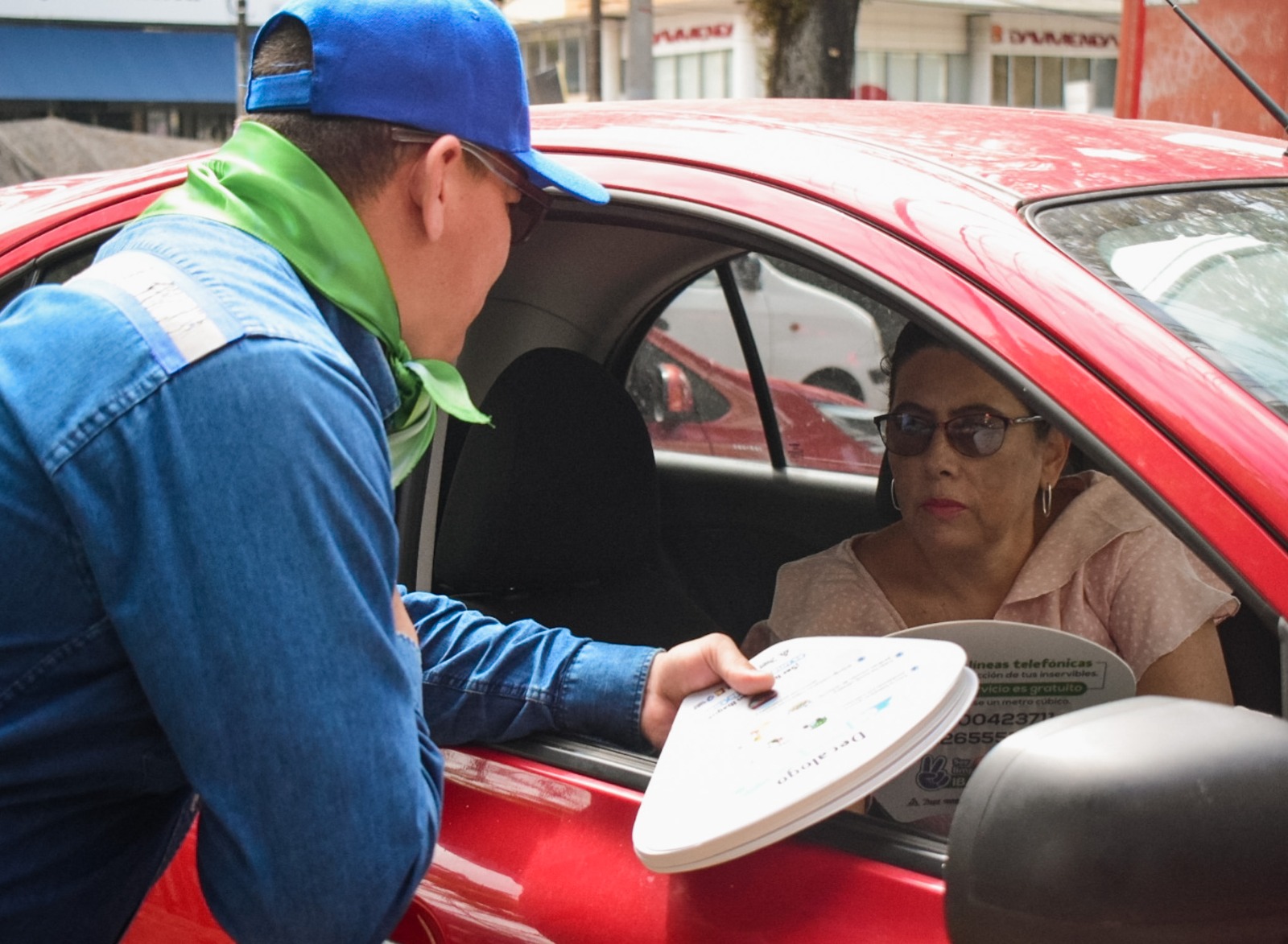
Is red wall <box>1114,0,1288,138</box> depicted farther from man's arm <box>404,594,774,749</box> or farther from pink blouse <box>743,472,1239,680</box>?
man's arm <box>404,594,774,749</box>

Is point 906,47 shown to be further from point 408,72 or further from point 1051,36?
point 408,72

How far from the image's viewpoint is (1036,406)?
130cm

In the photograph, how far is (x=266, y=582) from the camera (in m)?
1.00

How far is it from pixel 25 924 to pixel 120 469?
0.41 meters

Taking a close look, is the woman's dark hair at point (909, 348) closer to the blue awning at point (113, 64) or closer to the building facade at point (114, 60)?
the building facade at point (114, 60)

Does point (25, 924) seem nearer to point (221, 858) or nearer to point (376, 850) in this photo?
point (221, 858)

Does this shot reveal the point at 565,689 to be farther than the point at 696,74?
No

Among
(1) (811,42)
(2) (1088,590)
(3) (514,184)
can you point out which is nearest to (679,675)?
(3) (514,184)

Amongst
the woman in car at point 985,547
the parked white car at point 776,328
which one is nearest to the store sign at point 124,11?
the parked white car at point 776,328

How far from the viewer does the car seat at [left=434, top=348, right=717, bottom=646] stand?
235 centimetres

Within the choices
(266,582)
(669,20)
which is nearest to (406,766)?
(266,582)

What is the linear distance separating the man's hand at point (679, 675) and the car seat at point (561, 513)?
2.36ft

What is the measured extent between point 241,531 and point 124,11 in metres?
21.1

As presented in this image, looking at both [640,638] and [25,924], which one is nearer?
[25,924]
